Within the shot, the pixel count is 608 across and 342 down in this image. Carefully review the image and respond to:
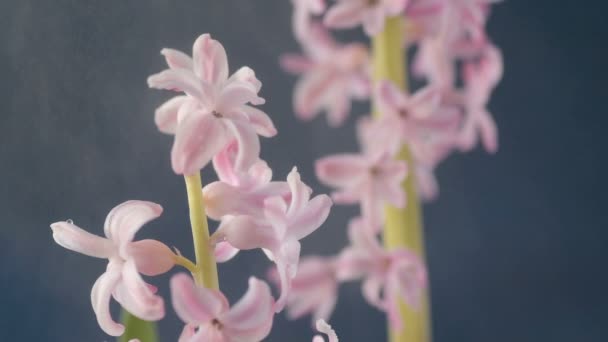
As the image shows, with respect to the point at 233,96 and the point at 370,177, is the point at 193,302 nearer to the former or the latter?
the point at 233,96

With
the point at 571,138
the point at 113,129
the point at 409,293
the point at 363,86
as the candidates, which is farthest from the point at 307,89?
the point at 571,138

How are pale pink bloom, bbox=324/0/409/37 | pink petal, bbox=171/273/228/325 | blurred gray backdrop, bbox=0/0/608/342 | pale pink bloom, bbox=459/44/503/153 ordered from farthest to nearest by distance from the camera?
blurred gray backdrop, bbox=0/0/608/342, pale pink bloom, bbox=459/44/503/153, pale pink bloom, bbox=324/0/409/37, pink petal, bbox=171/273/228/325

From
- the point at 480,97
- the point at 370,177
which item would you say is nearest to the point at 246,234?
the point at 370,177

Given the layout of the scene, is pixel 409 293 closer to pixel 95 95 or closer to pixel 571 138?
pixel 95 95

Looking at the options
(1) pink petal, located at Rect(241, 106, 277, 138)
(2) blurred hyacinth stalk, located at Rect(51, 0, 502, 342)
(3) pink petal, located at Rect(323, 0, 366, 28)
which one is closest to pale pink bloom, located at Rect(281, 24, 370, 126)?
(2) blurred hyacinth stalk, located at Rect(51, 0, 502, 342)

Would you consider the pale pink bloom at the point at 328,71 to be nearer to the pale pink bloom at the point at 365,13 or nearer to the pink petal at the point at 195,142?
the pale pink bloom at the point at 365,13

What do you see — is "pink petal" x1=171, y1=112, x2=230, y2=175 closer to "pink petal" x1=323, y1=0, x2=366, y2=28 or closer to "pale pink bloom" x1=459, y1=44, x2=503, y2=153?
"pink petal" x1=323, y1=0, x2=366, y2=28
